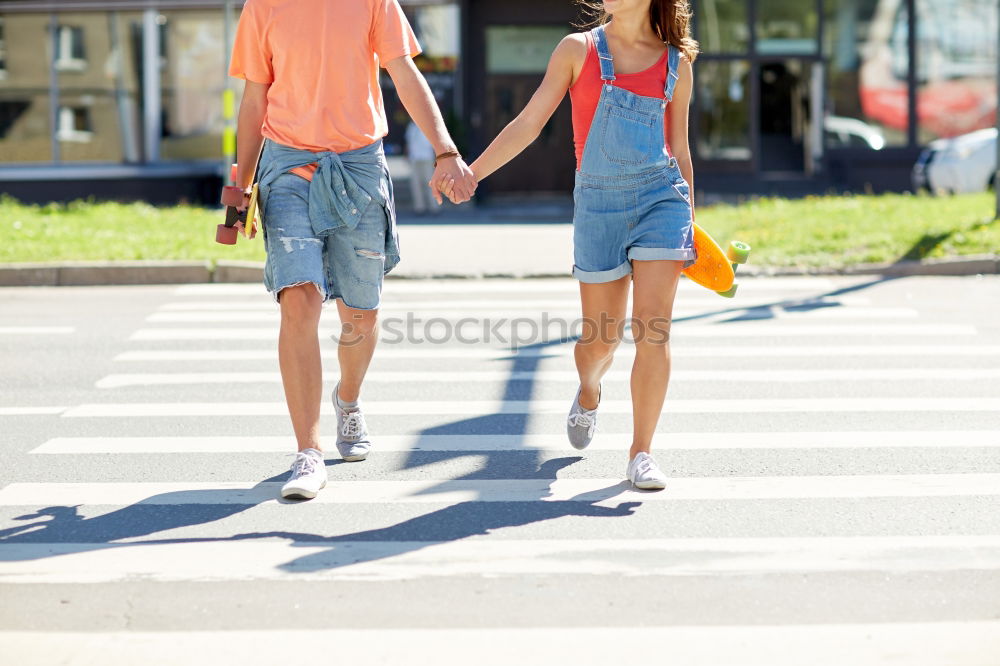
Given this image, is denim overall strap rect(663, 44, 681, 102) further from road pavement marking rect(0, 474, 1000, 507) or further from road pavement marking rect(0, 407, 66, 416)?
road pavement marking rect(0, 407, 66, 416)

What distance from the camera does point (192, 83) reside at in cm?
2219

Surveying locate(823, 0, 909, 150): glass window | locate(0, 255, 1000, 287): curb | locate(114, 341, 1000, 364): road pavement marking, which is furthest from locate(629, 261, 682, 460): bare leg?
locate(823, 0, 909, 150): glass window

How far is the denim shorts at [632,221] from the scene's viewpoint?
4973mm

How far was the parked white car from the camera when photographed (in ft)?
64.7

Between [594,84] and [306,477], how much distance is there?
180 cm

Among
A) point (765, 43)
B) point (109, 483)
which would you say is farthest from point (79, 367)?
point (765, 43)

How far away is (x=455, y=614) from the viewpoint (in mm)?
3723

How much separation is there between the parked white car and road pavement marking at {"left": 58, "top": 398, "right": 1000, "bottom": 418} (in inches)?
533

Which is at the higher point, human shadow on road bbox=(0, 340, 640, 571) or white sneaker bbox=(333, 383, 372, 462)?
white sneaker bbox=(333, 383, 372, 462)

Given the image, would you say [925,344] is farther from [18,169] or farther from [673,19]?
[18,169]

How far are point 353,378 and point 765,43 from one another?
18.4m

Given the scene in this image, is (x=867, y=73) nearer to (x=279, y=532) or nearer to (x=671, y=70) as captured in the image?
(x=671, y=70)

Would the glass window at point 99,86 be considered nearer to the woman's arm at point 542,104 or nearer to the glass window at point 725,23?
the glass window at point 725,23

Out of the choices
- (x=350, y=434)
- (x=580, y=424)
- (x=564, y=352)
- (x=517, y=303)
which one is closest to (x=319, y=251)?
(x=350, y=434)
